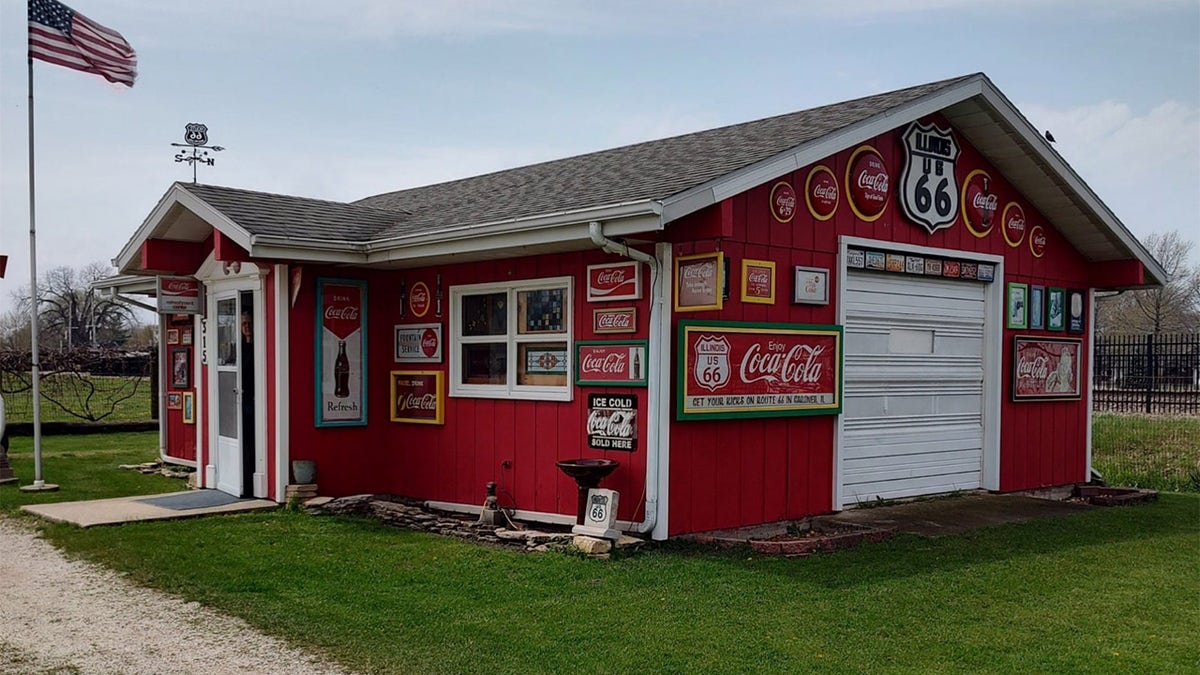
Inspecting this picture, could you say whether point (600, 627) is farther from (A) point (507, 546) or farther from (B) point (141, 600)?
(B) point (141, 600)

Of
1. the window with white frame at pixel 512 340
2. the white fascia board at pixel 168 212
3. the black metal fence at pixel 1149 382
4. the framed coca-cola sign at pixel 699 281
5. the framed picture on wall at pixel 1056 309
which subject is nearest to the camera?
the framed coca-cola sign at pixel 699 281

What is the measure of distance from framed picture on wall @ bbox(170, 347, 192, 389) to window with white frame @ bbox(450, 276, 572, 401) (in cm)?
517

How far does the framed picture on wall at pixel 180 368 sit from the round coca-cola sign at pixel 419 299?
176 inches

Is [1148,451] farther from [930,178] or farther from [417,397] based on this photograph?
[417,397]

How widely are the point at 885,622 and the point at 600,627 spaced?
1669mm

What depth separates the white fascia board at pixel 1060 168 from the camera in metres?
10.0

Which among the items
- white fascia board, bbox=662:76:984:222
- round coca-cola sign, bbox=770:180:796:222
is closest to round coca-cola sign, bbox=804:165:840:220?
round coca-cola sign, bbox=770:180:796:222

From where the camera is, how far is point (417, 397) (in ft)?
34.2

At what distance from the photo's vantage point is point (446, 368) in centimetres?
1010

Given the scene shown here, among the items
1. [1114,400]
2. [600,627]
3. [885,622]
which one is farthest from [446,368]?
[1114,400]

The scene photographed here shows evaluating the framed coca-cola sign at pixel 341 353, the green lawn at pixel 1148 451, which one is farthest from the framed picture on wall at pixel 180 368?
the green lawn at pixel 1148 451

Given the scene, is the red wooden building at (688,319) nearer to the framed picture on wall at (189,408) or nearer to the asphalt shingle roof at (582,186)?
the asphalt shingle roof at (582,186)

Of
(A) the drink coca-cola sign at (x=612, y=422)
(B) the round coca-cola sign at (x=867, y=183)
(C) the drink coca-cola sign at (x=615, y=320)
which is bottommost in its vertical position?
(A) the drink coca-cola sign at (x=612, y=422)

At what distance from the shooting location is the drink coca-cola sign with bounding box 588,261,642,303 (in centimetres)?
833
